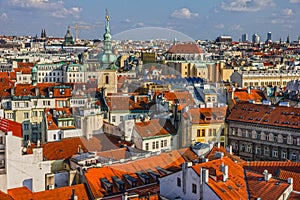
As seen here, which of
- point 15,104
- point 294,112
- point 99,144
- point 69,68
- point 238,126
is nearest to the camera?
point 99,144

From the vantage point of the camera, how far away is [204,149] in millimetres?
32094

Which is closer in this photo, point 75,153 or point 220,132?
point 75,153

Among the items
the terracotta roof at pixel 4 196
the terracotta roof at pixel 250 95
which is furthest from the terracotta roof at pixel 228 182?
the terracotta roof at pixel 250 95

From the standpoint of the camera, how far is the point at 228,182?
2284 cm

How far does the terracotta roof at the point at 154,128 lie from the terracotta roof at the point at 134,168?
5983mm

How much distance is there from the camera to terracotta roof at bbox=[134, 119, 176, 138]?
121 feet

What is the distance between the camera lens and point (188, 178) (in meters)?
22.7

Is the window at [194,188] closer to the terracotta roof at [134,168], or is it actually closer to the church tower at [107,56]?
the terracotta roof at [134,168]

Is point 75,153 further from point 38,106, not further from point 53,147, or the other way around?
point 38,106

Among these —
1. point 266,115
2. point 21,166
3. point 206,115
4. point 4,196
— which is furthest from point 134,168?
point 266,115

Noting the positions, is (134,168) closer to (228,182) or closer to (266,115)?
(228,182)

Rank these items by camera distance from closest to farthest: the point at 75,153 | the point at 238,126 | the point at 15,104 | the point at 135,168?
1. the point at 135,168
2. the point at 75,153
3. the point at 238,126
4. the point at 15,104

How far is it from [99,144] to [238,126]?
14.3 metres

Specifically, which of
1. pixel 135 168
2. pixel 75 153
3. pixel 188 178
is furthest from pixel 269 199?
pixel 75 153
